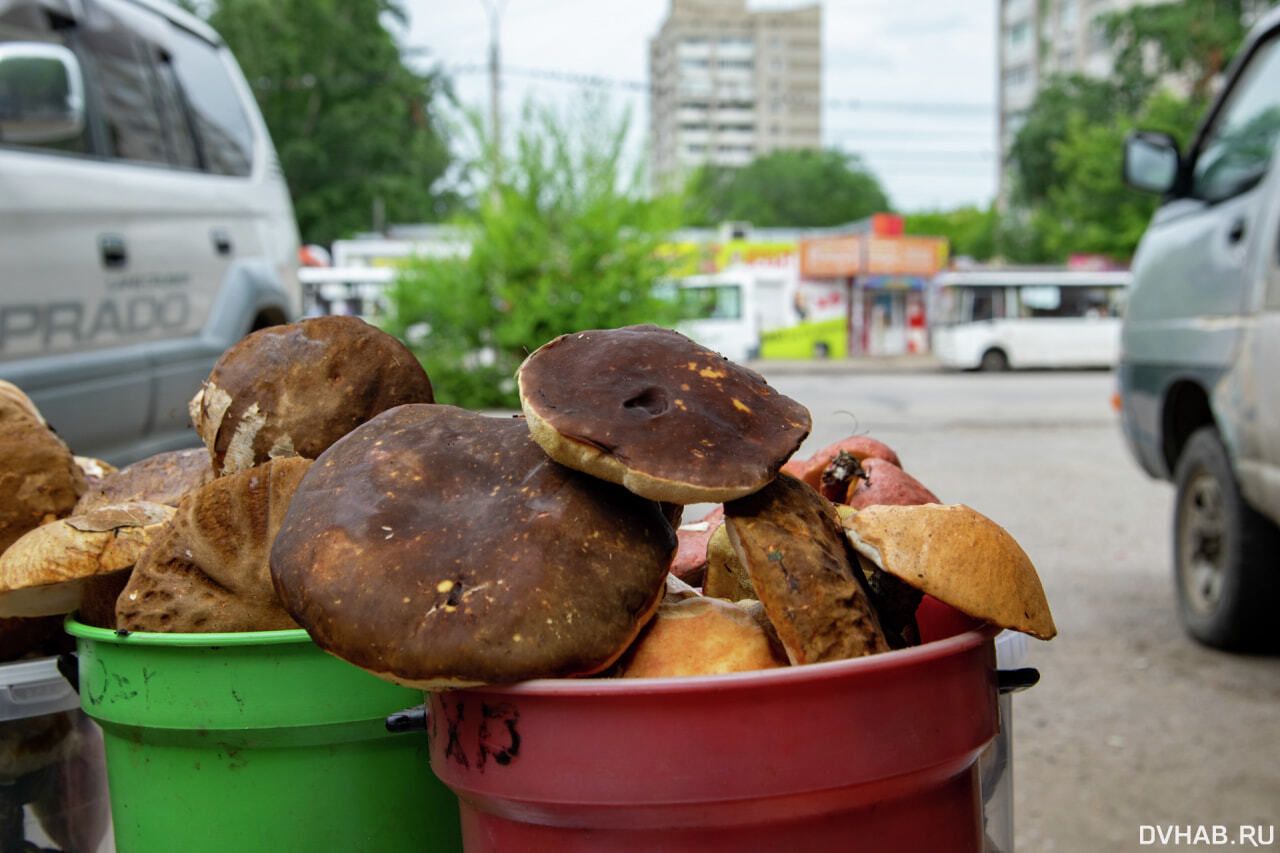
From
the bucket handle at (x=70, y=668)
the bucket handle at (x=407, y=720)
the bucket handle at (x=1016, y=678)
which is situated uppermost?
the bucket handle at (x=1016, y=678)

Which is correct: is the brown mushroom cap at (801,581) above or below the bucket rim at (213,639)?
above

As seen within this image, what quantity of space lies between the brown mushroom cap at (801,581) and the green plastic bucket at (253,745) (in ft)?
1.60

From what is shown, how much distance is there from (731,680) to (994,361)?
2792 centimetres

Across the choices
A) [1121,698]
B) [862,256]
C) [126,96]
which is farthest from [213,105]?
[862,256]

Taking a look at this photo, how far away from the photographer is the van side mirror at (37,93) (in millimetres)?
3529

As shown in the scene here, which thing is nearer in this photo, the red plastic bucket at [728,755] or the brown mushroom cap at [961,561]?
the red plastic bucket at [728,755]

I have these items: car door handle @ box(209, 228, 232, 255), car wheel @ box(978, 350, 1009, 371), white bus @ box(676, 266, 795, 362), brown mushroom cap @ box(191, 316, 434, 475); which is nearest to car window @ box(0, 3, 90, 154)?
car door handle @ box(209, 228, 232, 255)

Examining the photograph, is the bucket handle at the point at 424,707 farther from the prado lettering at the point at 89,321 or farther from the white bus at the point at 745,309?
the white bus at the point at 745,309

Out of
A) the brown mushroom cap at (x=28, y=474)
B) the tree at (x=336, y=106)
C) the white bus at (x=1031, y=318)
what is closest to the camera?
the brown mushroom cap at (x=28, y=474)

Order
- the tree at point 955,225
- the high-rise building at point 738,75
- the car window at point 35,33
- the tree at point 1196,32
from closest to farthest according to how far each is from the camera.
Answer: the car window at point 35,33 → the tree at point 1196,32 → the tree at point 955,225 → the high-rise building at point 738,75

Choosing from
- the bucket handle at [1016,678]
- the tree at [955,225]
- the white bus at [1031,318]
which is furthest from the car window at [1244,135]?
the tree at [955,225]

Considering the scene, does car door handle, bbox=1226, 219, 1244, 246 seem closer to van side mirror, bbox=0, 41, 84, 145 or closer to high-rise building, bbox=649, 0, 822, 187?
van side mirror, bbox=0, 41, 84, 145

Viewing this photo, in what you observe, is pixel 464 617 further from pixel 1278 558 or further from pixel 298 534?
pixel 1278 558

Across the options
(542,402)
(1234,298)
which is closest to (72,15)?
(542,402)
